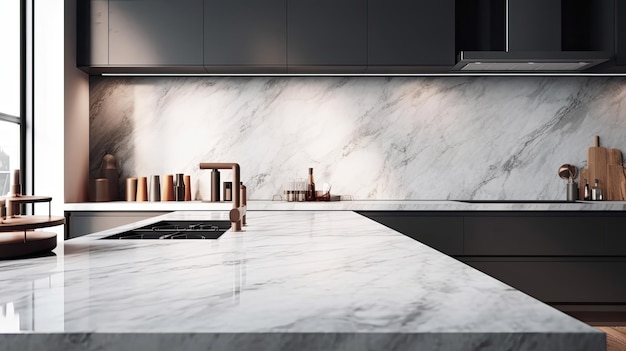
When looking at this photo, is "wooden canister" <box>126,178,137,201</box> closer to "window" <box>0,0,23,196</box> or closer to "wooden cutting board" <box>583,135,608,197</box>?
"window" <box>0,0,23,196</box>

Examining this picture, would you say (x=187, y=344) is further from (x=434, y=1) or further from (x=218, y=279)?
(x=434, y=1)

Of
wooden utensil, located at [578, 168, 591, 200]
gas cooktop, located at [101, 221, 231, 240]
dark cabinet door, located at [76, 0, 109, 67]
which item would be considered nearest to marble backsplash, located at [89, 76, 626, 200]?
wooden utensil, located at [578, 168, 591, 200]

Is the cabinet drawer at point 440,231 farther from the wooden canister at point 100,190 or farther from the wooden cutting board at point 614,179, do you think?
the wooden canister at point 100,190

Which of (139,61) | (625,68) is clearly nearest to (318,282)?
(139,61)

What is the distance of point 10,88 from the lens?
3.44 metres

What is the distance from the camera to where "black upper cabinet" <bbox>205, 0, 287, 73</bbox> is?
360cm

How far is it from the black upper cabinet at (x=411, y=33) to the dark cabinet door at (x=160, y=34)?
4.01 feet

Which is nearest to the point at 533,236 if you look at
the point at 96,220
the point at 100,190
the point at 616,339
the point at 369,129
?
the point at 616,339

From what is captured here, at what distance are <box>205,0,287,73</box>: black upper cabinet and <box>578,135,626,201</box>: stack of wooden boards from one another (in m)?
2.42

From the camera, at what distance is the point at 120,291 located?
87cm

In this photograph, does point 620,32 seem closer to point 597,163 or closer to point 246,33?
point 597,163

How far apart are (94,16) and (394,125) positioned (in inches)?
90.9

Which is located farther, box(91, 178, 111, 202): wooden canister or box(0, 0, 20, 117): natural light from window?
box(91, 178, 111, 202): wooden canister

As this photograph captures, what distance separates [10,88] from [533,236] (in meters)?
3.56
